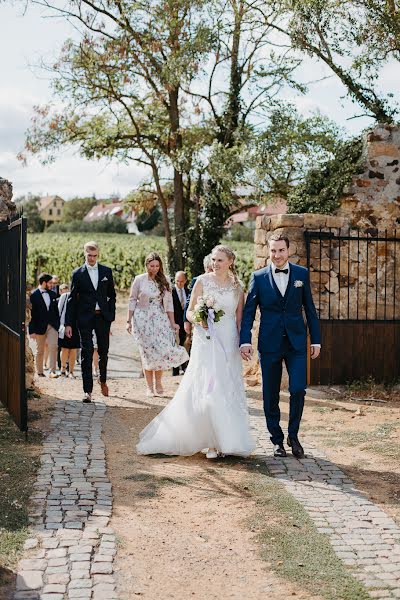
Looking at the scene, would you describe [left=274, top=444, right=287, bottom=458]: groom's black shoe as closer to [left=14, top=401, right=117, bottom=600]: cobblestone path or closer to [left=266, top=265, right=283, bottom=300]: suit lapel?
[left=266, top=265, right=283, bottom=300]: suit lapel

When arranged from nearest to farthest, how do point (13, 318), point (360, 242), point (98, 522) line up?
point (98, 522) → point (13, 318) → point (360, 242)

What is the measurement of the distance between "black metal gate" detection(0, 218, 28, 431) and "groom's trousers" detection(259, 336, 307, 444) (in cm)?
238

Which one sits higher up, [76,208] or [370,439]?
[76,208]

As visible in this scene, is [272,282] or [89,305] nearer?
[272,282]

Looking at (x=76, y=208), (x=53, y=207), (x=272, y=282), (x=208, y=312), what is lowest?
(x=208, y=312)

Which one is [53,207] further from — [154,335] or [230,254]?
[230,254]

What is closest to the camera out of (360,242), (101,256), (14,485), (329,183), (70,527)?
(70,527)

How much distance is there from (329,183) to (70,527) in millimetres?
8403

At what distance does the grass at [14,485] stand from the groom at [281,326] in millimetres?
2117

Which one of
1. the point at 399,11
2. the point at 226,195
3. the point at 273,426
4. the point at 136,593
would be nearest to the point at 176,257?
the point at 226,195

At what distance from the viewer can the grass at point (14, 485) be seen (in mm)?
4707

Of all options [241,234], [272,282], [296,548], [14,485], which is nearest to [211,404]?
[272,282]

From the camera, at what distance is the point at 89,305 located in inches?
397

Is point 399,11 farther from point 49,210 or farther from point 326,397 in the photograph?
point 49,210
